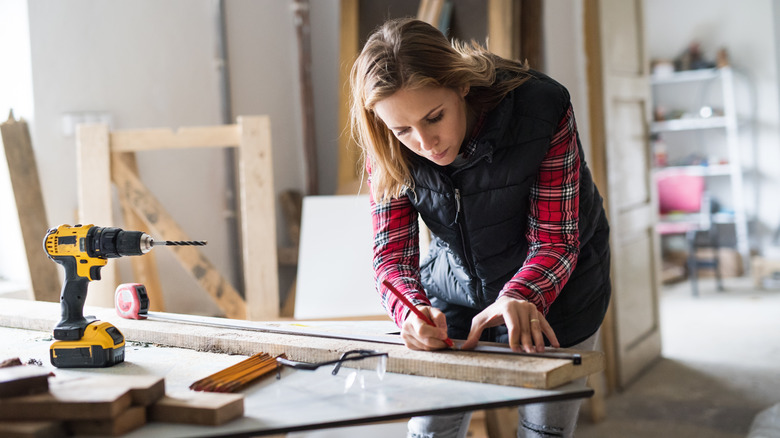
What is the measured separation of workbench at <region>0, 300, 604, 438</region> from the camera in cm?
96

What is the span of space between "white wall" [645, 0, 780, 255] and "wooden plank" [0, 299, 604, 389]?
5726 millimetres

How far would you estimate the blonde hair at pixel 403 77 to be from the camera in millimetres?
1231

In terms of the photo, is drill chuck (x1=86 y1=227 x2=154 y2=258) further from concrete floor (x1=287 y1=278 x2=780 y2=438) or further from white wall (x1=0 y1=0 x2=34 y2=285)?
concrete floor (x1=287 y1=278 x2=780 y2=438)

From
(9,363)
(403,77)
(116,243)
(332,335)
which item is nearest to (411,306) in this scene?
(332,335)

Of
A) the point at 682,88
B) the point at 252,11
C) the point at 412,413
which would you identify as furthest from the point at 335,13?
the point at 682,88

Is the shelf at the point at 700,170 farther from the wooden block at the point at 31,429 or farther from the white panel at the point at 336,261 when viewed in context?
the wooden block at the point at 31,429

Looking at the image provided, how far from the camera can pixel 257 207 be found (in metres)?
2.45

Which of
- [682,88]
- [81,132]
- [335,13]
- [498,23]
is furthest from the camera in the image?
[682,88]

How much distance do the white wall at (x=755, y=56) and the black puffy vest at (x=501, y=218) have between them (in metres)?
5.34

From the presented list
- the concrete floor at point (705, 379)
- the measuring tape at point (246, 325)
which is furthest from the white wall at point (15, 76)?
the concrete floor at point (705, 379)

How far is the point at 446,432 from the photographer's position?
1388 mm

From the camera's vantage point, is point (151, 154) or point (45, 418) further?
point (151, 154)

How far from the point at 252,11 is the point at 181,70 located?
59 centimetres

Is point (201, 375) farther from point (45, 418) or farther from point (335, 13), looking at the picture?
point (335, 13)
